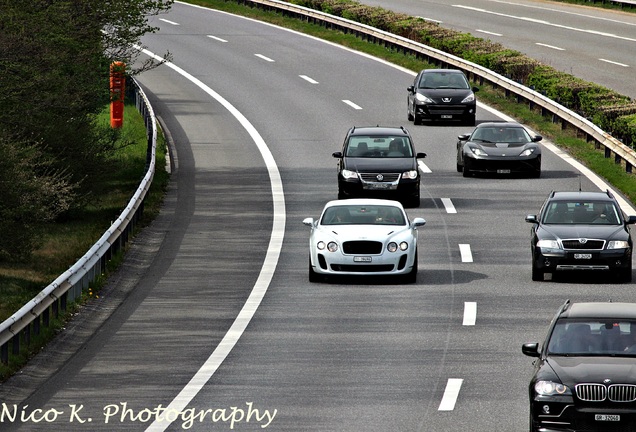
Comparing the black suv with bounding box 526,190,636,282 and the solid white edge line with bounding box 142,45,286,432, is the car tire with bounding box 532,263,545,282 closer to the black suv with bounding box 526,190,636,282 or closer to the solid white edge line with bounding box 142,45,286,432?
the black suv with bounding box 526,190,636,282

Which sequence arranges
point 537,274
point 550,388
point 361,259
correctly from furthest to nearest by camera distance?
point 537,274, point 361,259, point 550,388

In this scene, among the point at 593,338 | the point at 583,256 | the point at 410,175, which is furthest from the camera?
the point at 410,175

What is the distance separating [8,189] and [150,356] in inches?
242

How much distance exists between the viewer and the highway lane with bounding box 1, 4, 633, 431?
1561 cm

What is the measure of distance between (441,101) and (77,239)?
17.4 metres

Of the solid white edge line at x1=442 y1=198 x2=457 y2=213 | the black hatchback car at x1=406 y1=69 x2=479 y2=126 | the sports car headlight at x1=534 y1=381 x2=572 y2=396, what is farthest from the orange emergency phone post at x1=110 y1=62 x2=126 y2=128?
the sports car headlight at x1=534 y1=381 x2=572 y2=396

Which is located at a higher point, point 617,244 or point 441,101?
point 617,244

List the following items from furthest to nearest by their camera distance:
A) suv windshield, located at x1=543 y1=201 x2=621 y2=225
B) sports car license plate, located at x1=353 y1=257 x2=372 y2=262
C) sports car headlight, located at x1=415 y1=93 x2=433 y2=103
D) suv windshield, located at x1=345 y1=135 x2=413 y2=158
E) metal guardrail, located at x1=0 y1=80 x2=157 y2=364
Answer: sports car headlight, located at x1=415 y1=93 x2=433 y2=103 < suv windshield, located at x1=345 y1=135 x2=413 y2=158 < suv windshield, located at x1=543 y1=201 x2=621 y2=225 < sports car license plate, located at x1=353 y1=257 x2=372 y2=262 < metal guardrail, located at x1=0 y1=80 x2=157 y2=364

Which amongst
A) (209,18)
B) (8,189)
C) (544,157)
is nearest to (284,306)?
(8,189)

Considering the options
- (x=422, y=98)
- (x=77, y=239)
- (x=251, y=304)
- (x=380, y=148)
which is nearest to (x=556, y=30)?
(x=422, y=98)

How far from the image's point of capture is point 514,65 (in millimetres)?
49781

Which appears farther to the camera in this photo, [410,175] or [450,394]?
[410,175]

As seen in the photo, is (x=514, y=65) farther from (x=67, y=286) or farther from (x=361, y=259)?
(x=67, y=286)

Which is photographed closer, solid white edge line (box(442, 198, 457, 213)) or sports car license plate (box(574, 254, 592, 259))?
sports car license plate (box(574, 254, 592, 259))
